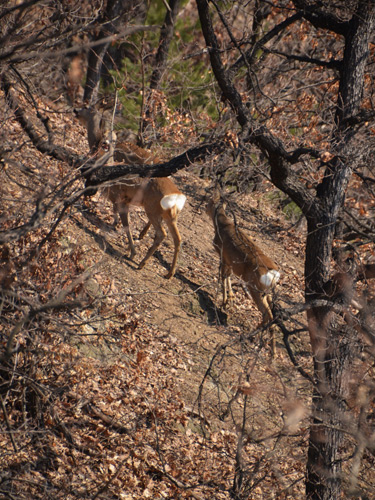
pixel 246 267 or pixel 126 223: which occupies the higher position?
pixel 126 223

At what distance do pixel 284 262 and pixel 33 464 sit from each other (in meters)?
8.71

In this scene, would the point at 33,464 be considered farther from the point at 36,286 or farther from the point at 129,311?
the point at 129,311

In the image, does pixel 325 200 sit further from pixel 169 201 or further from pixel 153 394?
pixel 169 201

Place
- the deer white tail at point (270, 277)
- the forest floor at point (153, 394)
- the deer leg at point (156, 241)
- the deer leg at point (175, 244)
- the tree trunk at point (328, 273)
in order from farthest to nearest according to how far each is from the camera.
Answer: the deer leg at point (175, 244) < the deer leg at point (156, 241) < the deer white tail at point (270, 277) < the tree trunk at point (328, 273) < the forest floor at point (153, 394)

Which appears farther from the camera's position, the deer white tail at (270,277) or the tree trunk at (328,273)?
the deer white tail at (270,277)

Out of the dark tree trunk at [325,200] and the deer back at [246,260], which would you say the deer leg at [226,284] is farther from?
the dark tree trunk at [325,200]

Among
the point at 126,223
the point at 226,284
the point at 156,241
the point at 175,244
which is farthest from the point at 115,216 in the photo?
the point at 226,284

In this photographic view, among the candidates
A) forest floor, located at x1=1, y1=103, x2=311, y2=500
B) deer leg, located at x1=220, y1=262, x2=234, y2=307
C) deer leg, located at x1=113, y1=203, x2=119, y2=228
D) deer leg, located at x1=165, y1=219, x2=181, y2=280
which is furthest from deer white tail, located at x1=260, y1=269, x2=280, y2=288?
deer leg, located at x1=113, y1=203, x2=119, y2=228

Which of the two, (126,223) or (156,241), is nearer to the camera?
(156,241)

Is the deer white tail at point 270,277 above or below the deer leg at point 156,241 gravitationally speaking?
below

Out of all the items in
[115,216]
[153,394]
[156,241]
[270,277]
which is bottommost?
[153,394]

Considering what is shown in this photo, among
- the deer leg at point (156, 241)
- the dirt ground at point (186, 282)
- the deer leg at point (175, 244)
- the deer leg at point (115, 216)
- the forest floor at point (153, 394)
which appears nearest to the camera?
the forest floor at point (153, 394)

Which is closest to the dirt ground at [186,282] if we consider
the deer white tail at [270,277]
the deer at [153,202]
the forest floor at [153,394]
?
the forest floor at [153,394]

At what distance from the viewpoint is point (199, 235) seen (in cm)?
1228
